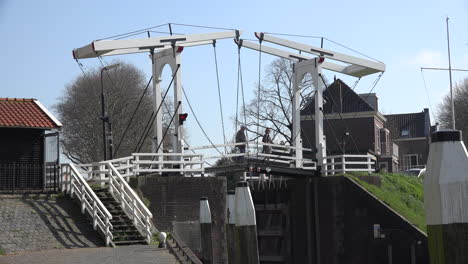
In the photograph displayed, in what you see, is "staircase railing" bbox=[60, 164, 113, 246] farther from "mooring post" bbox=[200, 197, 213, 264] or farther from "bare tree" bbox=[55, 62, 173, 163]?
"bare tree" bbox=[55, 62, 173, 163]

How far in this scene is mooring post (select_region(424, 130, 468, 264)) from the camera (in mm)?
6453

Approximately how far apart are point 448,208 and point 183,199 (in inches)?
656

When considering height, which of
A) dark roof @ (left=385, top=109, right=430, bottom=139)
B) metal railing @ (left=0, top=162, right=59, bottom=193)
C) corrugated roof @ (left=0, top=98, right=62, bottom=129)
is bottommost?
metal railing @ (left=0, top=162, right=59, bottom=193)

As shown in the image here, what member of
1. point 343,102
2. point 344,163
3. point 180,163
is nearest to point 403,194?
point 344,163

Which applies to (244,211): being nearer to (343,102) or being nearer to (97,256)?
(97,256)

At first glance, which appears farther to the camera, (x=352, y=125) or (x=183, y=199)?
(x=352, y=125)

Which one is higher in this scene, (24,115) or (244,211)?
(24,115)

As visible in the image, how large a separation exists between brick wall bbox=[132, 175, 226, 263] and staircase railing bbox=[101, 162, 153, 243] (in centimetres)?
135

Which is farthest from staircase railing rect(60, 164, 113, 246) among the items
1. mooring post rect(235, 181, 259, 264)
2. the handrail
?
mooring post rect(235, 181, 259, 264)

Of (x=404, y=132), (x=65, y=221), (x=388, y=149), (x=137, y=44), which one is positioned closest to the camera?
(x=65, y=221)

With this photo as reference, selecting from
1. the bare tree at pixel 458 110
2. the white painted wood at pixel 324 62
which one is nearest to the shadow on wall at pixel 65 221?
the white painted wood at pixel 324 62

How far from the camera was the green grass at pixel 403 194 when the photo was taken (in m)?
25.5

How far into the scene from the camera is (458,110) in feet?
201

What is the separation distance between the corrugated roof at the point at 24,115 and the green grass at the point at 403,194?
35.6 ft
